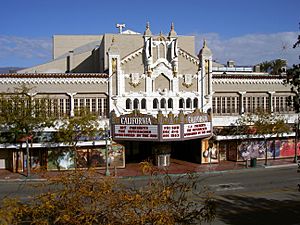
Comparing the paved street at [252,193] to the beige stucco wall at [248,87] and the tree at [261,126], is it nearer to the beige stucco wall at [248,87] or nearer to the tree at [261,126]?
the tree at [261,126]

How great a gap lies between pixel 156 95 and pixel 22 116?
41.9ft

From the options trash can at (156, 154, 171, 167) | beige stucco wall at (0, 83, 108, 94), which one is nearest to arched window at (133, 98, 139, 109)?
beige stucco wall at (0, 83, 108, 94)

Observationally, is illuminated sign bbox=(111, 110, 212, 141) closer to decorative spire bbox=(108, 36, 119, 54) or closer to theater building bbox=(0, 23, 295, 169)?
theater building bbox=(0, 23, 295, 169)

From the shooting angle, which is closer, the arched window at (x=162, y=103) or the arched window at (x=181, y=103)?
the arched window at (x=162, y=103)

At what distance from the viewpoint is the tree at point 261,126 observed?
40.0 m

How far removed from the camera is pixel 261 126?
1571 inches

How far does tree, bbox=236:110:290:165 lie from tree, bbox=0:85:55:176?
1876 centimetres

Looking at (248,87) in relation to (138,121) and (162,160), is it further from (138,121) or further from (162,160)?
(138,121)

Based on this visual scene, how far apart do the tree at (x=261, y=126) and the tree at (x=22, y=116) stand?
18765 mm

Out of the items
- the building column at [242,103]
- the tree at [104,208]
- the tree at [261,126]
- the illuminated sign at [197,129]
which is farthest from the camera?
the building column at [242,103]

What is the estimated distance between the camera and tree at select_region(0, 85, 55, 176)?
33625 millimetres

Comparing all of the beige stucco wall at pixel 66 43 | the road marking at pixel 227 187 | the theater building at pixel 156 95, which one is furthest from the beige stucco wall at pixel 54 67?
the road marking at pixel 227 187

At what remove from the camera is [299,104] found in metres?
14.9

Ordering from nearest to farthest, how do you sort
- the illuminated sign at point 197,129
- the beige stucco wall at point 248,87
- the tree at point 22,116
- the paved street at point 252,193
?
1. the paved street at point 252,193
2. the tree at point 22,116
3. the illuminated sign at point 197,129
4. the beige stucco wall at point 248,87
